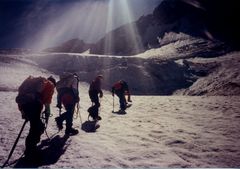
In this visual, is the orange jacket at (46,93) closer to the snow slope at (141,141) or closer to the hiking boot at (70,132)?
the snow slope at (141,141)

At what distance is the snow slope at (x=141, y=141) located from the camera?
7.16 meters

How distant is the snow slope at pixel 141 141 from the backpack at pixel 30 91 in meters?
1.30

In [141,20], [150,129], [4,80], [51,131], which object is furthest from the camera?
[141,20]

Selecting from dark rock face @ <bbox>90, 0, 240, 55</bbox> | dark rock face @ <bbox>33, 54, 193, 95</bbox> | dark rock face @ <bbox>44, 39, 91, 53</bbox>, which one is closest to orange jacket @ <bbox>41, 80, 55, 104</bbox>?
dark rock face @ <bbox>33, 54, 193, 95</bbox>

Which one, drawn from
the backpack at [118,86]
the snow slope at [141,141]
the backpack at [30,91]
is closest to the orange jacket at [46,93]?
the backpack at [30,91]

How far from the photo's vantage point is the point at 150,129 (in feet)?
34.4

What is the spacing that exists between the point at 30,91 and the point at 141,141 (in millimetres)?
3397

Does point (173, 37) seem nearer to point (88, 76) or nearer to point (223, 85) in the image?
point (88, 76)

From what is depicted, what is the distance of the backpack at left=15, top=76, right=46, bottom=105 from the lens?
7211 millimetres

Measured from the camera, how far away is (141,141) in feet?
29.0

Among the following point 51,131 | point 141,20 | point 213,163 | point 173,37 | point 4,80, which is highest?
point 141,20

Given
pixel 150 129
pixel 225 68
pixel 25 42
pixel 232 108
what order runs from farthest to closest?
pixel 25 42 → pixel 225 68 → pixel 232 108 → pixel 150 129

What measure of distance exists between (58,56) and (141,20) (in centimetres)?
3253

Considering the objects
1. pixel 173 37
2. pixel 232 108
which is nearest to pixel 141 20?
pixel 173 37
